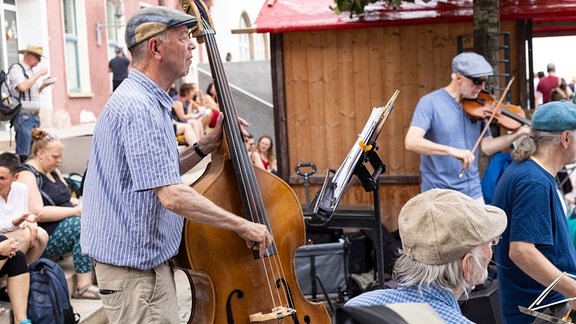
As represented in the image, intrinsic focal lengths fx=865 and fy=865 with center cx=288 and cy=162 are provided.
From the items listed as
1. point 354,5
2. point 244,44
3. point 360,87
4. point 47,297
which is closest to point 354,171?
point 47,297

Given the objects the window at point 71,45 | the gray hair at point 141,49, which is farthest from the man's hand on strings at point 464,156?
the window at point 71,45

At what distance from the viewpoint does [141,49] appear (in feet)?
11.0

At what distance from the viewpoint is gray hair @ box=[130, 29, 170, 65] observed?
3338mm

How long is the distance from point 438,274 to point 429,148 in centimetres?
332

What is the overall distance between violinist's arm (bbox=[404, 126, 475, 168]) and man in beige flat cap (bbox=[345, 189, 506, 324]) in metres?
2.93

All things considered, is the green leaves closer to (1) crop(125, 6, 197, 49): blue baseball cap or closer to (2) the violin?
(2) the violin

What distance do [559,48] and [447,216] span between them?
21640 mm

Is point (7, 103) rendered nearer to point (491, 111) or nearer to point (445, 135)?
point (445, 135)

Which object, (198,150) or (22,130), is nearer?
(198,150)

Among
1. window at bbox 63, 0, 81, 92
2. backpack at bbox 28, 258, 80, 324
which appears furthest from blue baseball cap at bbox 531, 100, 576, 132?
window at bbox 63, 0, 81, 92

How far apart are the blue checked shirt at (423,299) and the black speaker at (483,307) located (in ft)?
10.6

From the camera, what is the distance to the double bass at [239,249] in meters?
3.68

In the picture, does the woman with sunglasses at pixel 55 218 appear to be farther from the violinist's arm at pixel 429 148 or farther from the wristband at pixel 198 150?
the wristband at pixel 198 150

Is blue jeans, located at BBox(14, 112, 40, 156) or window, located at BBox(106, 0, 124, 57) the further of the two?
window, located at BBox(106, 0, 124, 57)
